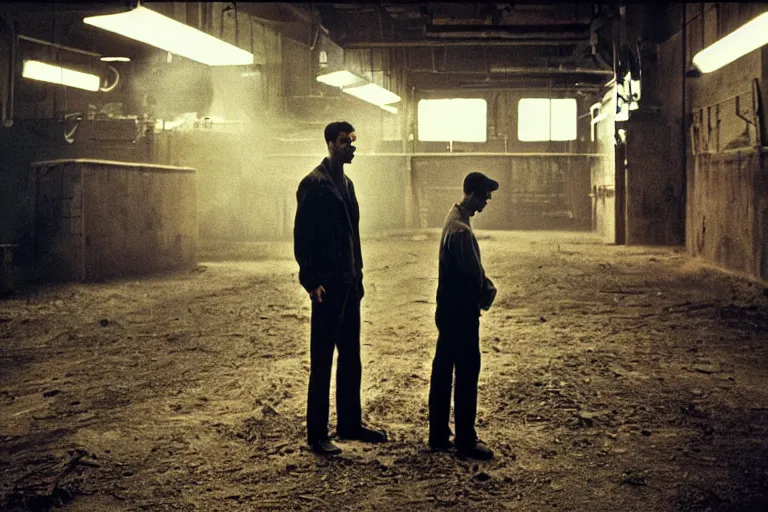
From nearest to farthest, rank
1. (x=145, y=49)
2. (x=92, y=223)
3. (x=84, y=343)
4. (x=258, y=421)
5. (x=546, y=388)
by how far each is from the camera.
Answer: (x=258, y=421) → (x=546, y=388) → (x=84, y=343) → (x=92, y=223) → (x=145, y=49)

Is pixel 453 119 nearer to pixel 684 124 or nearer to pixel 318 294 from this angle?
pixel 684 124

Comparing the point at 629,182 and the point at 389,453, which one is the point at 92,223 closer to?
the point at 389,453

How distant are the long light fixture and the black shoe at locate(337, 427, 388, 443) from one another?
21.9 ft

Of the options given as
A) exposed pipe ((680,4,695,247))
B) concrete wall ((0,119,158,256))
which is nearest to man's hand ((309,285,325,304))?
exposed pipe ((680,4,695,247))

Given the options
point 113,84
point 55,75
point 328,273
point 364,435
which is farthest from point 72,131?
point 364,435

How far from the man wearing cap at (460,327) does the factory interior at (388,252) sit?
17 centimetres

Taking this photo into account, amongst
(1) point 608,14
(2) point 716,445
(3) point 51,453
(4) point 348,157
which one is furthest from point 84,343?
(1) point 608,14

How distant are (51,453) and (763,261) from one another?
10.2 metres

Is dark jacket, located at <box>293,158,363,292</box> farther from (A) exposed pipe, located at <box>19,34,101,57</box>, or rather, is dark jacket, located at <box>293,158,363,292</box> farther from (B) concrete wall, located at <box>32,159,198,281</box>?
(A) exposed pipe, located at <box>19,34,101,57</box>

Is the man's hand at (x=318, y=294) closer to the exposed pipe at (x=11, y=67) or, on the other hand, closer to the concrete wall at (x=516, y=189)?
the exposed pipe at (x=11, y=67)

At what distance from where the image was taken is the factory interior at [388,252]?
419 centimetres

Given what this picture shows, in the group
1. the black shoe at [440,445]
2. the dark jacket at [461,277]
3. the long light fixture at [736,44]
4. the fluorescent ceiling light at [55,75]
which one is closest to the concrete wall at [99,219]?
the fluorescent ceiling light at [55,75]

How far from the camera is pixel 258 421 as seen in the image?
5031mm

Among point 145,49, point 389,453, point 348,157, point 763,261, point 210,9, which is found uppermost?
point 145,49
